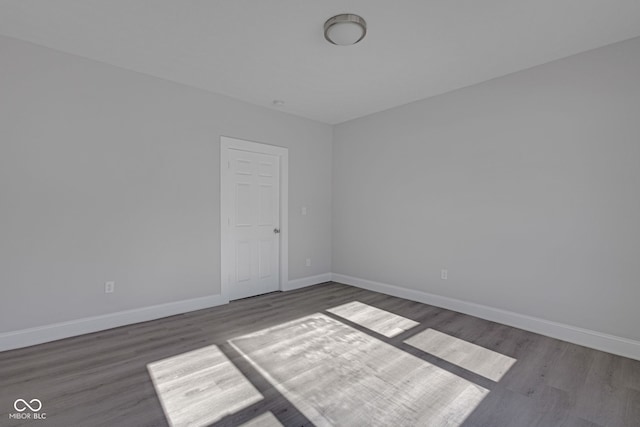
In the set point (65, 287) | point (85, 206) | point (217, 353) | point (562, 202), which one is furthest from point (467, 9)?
point (65, 287)

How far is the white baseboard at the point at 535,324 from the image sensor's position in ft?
8.66

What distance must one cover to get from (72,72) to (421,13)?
3.30 meters

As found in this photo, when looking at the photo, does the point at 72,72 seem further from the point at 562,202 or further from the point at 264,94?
the point at 562,202

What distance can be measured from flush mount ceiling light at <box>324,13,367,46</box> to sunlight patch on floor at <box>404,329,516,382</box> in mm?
2795

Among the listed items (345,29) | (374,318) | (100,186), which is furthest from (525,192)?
(100,186)

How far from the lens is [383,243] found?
Result: 4.61 metres

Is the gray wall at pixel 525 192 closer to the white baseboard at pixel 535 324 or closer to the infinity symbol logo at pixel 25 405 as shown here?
the white baseboard at pixel 535 324

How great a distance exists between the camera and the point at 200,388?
2.10 metres

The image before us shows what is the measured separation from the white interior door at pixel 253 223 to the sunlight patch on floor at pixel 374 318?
4.23 ft

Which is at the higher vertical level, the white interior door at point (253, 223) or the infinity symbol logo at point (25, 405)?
the white interior door at point (253, 223)

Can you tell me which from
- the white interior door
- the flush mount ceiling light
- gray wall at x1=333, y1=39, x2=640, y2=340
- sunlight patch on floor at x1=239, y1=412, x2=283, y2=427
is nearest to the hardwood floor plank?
sunlight patch on floor at x1=239, y1=412, x2=283, y2=427

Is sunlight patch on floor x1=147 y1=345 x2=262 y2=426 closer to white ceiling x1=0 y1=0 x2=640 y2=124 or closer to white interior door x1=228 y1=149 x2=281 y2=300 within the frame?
white interior door x1=228 y1=149 x2=281 y2=300

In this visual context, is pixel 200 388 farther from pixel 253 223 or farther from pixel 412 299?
pixel 412 299

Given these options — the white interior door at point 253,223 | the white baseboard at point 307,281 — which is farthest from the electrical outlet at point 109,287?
the white baseboard at point 307,281
